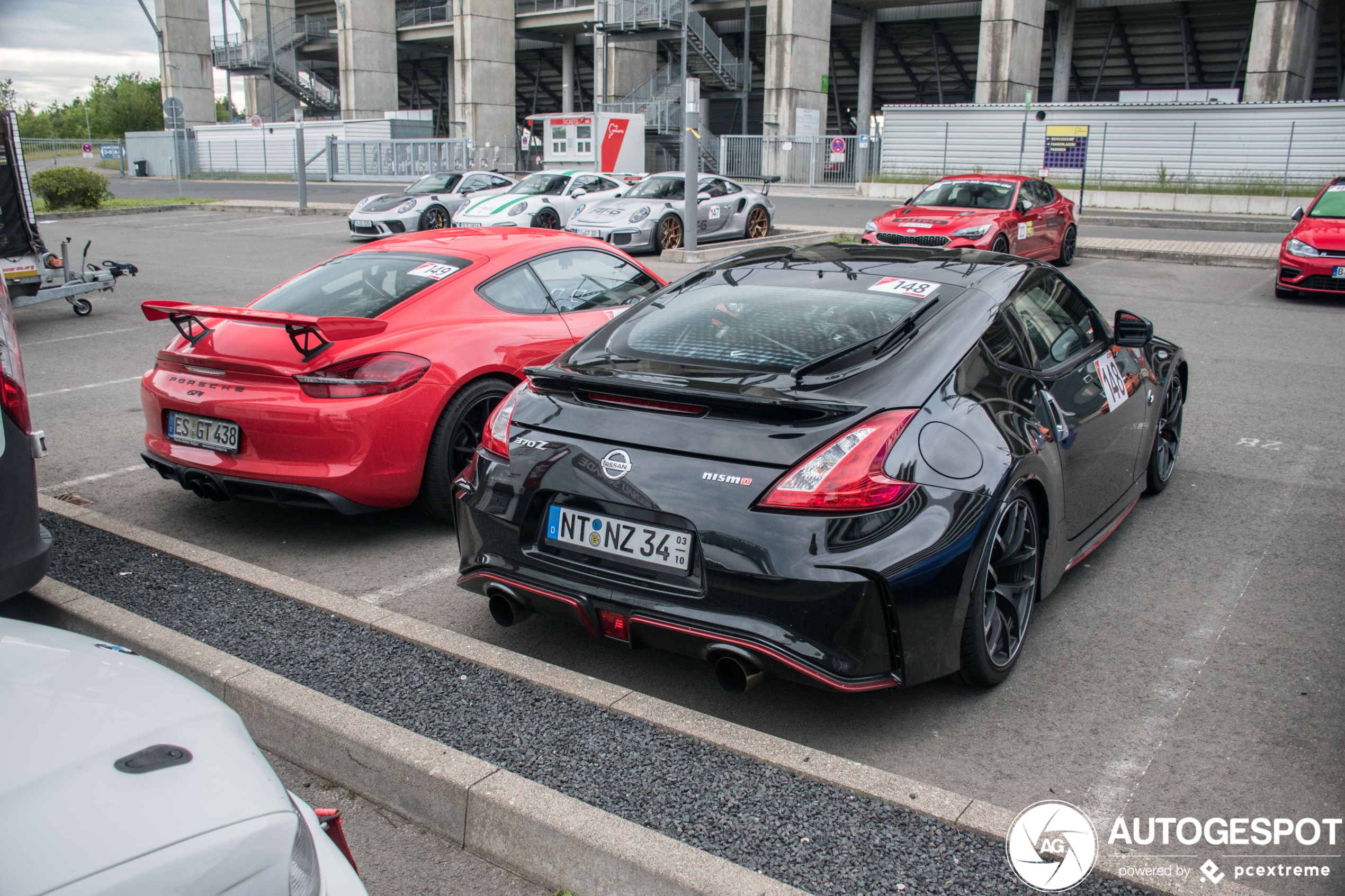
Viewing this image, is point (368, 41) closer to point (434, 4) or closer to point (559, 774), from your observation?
point (434, 4)

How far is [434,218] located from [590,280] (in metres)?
17.0

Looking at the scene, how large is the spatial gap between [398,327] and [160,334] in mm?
7334

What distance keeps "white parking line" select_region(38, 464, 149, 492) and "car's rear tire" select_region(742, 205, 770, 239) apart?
1592 cm

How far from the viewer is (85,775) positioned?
1.67 m

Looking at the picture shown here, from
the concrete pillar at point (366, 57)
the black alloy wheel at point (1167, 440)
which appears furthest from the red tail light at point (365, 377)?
the concrete pillar at point (366, 57)

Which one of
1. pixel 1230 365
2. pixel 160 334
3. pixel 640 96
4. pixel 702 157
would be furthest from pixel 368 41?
pixel 1230 365

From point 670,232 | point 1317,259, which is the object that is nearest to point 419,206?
point 670,232

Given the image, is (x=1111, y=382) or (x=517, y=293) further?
(x=517, y=293)

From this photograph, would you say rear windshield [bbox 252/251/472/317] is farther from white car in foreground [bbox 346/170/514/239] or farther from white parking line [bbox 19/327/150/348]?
white car in foreground [bbox 346/170/514/239]

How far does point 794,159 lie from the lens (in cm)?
3994

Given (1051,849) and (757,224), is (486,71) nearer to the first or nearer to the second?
(757,224)

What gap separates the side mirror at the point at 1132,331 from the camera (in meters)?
4.63

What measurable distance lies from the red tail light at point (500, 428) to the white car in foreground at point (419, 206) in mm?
17575

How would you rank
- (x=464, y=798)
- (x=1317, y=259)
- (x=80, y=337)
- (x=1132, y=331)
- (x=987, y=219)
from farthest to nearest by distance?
(x=987, y=219)
(x=1317, y=259)
(x=80, y=337)
(x=1132, y=331)
(x=464, y=798)
